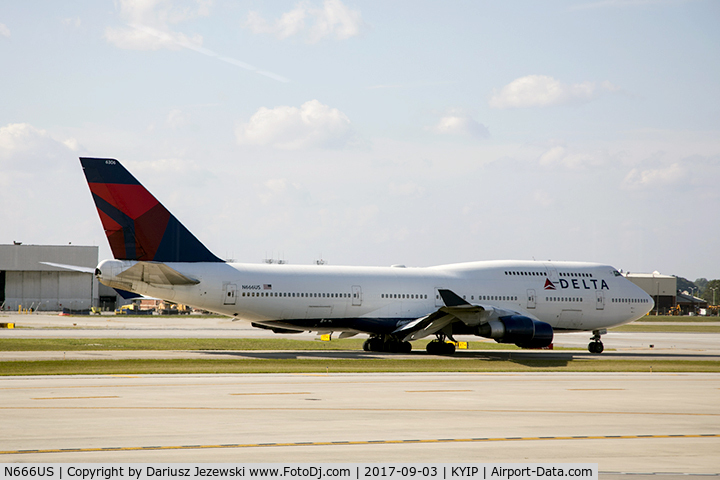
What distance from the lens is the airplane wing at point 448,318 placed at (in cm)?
3394

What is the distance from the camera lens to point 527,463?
418 inches

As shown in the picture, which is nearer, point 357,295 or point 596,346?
point 357,295

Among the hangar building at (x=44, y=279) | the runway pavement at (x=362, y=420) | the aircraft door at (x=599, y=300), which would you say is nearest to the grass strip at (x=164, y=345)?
the aircraft door at (x=599, y=300)

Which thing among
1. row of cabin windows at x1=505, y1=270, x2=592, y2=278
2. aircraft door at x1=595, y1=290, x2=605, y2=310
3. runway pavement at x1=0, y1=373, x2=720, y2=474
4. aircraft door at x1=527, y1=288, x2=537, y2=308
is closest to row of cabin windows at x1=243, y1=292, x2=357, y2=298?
row of cabin windows at x1=505, y1=270, x2=592, y2=278

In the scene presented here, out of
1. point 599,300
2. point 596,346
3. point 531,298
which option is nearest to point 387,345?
point 531,298

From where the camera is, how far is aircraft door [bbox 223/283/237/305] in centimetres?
3353

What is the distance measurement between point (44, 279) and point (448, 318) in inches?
3442

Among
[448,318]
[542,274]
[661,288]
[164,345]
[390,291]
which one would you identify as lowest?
[164,345]

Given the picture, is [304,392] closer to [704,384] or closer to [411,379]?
[411,379]

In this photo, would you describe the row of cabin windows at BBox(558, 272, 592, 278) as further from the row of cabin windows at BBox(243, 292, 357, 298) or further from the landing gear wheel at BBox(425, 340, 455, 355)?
the row of cabin windows at BBox(243, 292, 357, 298)

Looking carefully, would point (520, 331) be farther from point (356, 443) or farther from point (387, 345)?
point (356, 443)

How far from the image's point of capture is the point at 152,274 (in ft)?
104

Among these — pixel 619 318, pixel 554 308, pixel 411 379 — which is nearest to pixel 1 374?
pixel 411 379

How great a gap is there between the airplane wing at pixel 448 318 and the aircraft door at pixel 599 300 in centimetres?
809
